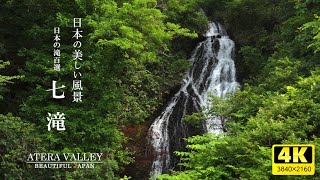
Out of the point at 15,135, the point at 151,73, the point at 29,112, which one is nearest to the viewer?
the point at 15,135

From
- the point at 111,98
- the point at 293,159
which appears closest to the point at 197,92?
the point at 111,98

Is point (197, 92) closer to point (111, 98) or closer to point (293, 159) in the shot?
point (111, 98)

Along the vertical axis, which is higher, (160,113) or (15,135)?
(160,113)

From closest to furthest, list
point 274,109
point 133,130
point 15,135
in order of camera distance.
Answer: point 274,109
point 15,135
point 133,130

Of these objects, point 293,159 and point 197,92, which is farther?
point 197,92

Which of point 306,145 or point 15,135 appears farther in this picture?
point 15,135

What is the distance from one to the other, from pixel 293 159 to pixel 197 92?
10.2 meters

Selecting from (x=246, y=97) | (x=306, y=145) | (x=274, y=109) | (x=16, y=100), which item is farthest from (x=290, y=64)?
(x=16, y=100)

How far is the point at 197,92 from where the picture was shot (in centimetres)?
1545

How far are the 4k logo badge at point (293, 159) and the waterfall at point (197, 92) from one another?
5.04 metres

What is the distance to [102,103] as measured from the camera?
31.1 feet

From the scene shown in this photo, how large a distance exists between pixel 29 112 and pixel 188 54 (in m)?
10.6

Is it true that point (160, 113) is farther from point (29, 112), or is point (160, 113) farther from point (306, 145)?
point (306, 145)

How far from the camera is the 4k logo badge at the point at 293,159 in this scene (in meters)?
5.18
